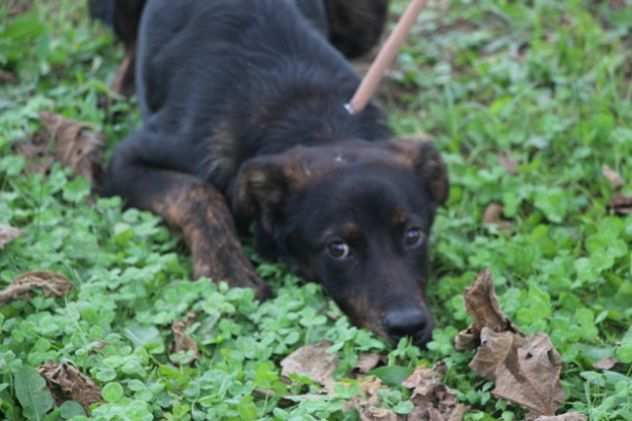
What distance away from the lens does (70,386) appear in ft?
12.9

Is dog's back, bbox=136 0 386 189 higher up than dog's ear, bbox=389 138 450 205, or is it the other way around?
dog's back, bbox=136 0 386 189

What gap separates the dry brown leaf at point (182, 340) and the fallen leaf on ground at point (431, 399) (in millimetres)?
772

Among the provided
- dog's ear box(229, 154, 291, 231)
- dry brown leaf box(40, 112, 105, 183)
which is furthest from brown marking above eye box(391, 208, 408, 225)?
dry brown leaf box(40, 112, 105, 183)

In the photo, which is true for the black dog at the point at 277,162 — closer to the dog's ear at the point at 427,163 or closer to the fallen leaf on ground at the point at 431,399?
the dog's ear at the point at 427,163

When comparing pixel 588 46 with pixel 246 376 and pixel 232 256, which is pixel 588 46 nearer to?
pixel 232 256

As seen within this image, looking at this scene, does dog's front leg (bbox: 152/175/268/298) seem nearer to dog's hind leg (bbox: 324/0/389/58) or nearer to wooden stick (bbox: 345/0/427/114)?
wooden stick (bbox: 345/0/427/114)

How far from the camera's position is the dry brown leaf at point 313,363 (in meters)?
4.20

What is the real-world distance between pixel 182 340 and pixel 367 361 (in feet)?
2.21

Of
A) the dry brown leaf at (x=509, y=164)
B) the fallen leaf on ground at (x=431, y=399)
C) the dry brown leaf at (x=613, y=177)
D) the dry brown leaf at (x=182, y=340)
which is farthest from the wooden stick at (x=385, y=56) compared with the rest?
the fallen leaf on ground at (x=431, y=399)

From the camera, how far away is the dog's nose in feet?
14.7

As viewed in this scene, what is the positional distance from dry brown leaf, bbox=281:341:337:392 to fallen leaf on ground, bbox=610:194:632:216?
1.83 m

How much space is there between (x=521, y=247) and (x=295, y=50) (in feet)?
4.64

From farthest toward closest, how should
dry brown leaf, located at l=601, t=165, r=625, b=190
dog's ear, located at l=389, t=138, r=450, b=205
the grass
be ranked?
dry brown leaf, located at l=601, t=165, r=625, b=190 < dog's ear, located at l=389, t=138, r=450, b=205 < the grass

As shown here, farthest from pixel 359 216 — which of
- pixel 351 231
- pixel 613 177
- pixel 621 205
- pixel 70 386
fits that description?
pixel 613 177
